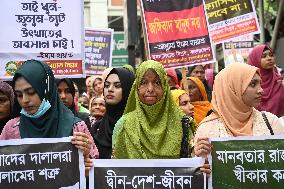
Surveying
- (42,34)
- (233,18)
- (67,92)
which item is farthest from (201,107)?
(233,18)

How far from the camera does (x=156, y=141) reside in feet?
12.8

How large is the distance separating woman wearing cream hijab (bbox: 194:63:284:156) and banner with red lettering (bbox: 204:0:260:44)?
4.68m

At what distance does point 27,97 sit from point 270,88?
4.00m

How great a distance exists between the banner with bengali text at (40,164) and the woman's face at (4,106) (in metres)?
0.93

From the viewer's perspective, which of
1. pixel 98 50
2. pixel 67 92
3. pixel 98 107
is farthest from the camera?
pixel 98 50

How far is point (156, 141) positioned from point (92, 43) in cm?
694

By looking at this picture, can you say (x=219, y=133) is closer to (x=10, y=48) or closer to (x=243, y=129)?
(x=243, y=129)

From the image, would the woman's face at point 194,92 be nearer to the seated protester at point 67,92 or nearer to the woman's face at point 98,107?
the woman's face at point 98,107

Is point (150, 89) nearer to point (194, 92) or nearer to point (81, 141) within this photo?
point (81, 141)

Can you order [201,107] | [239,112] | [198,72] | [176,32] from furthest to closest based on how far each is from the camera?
1. [198,72]
2. [176,32]
3. [201,107]
4. [239,112]

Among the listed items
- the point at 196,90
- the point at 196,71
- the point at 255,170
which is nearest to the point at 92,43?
the point at 196,71

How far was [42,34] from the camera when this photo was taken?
5.20 metres

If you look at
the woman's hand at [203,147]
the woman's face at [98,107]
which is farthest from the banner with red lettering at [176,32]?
the woman's hand at [203,147]

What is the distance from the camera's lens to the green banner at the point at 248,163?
3.67m
